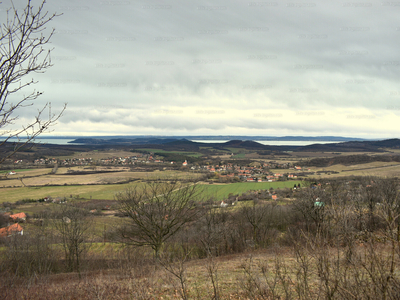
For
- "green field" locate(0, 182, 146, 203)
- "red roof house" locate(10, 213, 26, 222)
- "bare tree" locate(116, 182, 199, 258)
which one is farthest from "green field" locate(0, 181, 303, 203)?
"bare tree" locate(116, 182, 199, 258)

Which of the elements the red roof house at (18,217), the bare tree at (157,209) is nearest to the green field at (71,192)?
the red roof house at (18,217)

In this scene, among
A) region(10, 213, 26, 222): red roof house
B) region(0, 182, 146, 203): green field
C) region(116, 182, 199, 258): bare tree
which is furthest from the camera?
region(0, 182, 146, 203): green field

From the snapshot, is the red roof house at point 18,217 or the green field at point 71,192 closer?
the red roof house at point 18,217

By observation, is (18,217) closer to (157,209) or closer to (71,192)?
(71,192)

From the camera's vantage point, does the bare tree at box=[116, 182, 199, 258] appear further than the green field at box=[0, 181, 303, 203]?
No

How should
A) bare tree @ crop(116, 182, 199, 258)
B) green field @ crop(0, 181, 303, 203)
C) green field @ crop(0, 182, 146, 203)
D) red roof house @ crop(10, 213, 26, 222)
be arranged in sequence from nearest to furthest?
1. bare tree @ crop(116, 182, 199, 258)
2. red roof house @ crop(10, 213, 26, 222)
3. green field @ crop(0, 181, 303, 203)
4. green field @ crop(0, 182, 146, 203)

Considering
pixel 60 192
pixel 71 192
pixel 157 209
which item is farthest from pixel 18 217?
pixel 157 209

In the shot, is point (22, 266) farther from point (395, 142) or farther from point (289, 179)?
point (395, 142)

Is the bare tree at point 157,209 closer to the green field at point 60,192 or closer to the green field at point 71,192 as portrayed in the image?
the green field at point 71,192

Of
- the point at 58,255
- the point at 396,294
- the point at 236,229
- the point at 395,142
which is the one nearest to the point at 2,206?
the point at 58,255

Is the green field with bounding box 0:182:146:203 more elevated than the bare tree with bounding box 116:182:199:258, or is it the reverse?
the bare tree with bounding box 116:182:199:258

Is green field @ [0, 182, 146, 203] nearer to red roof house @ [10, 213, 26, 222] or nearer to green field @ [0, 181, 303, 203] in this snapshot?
green field @ [0, 181, 303, 203]
